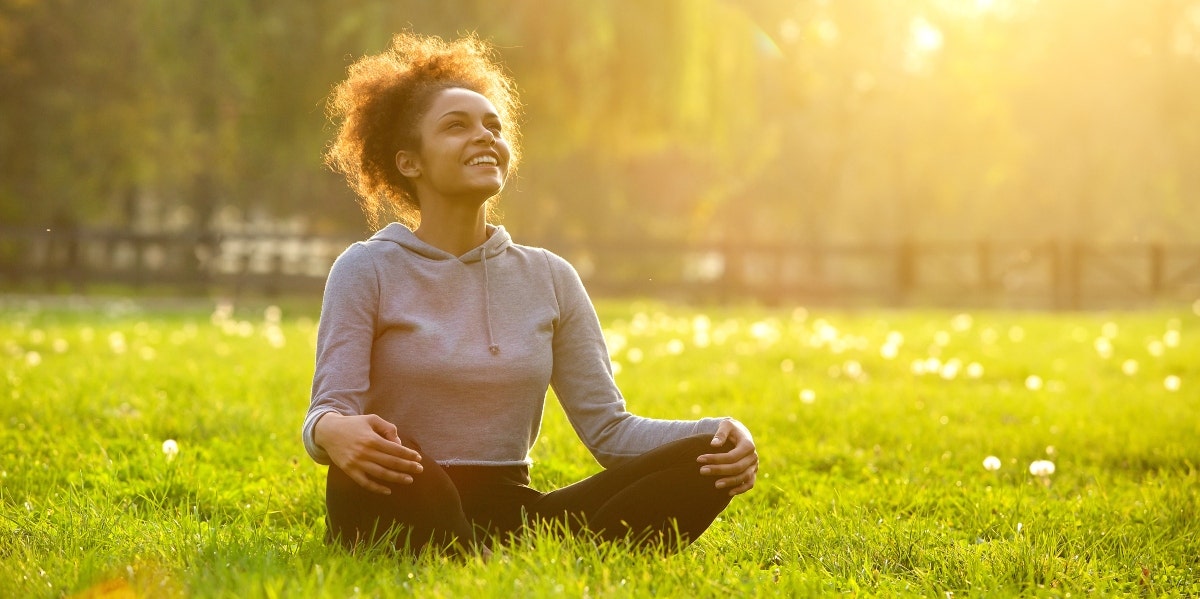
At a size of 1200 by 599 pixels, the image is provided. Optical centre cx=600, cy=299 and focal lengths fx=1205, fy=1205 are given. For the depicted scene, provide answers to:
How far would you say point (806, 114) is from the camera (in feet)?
139

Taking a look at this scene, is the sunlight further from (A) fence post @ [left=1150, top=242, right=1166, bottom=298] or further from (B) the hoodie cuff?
(B) the hoodie cuff

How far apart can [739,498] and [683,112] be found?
13108 mm

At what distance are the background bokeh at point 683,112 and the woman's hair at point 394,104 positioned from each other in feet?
3.01

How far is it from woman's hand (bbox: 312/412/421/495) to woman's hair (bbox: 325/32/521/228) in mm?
884

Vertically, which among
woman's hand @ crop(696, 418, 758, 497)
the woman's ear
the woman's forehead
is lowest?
woman's hand @ crop(696, 418, 758, 497)

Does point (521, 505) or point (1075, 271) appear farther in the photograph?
point (1075, 271)

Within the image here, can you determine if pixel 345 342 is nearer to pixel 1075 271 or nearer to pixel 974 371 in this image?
pixel 974 371

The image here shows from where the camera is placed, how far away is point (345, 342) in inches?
120

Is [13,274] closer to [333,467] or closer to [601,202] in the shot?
[601,202]

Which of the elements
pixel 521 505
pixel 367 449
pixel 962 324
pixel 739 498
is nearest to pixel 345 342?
pixel 367 449

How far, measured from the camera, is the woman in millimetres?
3037

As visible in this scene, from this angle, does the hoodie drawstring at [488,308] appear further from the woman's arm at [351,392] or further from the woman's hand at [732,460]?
the woman's hand at [732,460]

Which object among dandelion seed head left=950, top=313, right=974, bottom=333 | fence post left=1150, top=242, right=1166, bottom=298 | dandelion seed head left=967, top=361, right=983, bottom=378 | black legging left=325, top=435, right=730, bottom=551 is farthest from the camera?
fence post left=1150, top=242, right=1166, bottom=298

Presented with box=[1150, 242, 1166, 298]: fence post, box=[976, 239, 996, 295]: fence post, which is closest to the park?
box=[1150, 242, 1166, 298]: fence post
